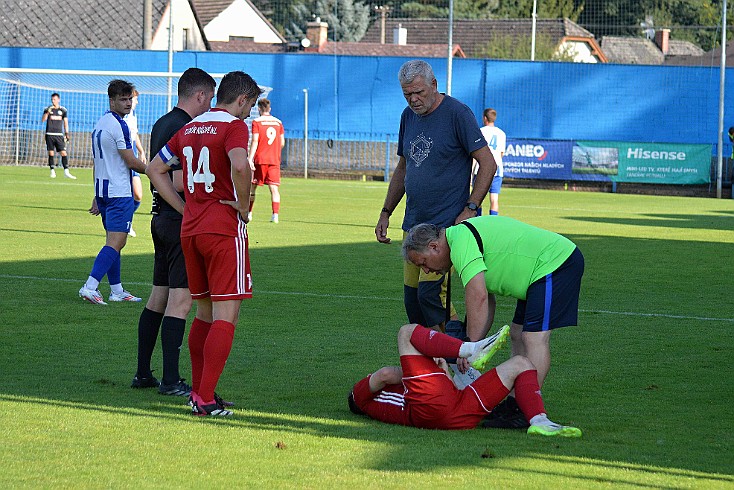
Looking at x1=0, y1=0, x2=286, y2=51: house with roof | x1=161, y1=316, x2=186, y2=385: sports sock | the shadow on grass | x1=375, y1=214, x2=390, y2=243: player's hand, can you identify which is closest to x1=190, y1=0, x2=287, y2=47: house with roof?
x1=0, y1=0, x2=286, y2=51: house with roof

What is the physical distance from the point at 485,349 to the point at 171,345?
2266 millimetres

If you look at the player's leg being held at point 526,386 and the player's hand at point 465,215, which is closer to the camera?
the player's leg being held at point 526,386

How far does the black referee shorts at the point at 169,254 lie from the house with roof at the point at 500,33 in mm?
57252

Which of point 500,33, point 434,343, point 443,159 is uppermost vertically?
point 500,33

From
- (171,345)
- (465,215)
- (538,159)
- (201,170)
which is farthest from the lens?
(538,159)

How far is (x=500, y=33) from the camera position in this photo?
228 feet

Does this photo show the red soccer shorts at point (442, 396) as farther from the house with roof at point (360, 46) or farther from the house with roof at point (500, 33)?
the house with roof at point (500, 33)

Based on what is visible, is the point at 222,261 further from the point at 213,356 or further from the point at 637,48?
Answer: the point at 637,48

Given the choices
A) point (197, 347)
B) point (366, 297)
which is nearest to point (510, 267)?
point (197, 347)

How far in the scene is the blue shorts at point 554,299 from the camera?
635 cm

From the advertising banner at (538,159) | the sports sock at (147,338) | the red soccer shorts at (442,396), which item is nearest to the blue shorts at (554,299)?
the red soccer shorts at (442,396)

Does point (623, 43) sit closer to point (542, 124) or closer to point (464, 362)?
point (542, 124)

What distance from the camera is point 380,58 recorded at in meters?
39.4

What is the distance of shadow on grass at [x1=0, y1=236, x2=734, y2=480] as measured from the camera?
20.1 feet
